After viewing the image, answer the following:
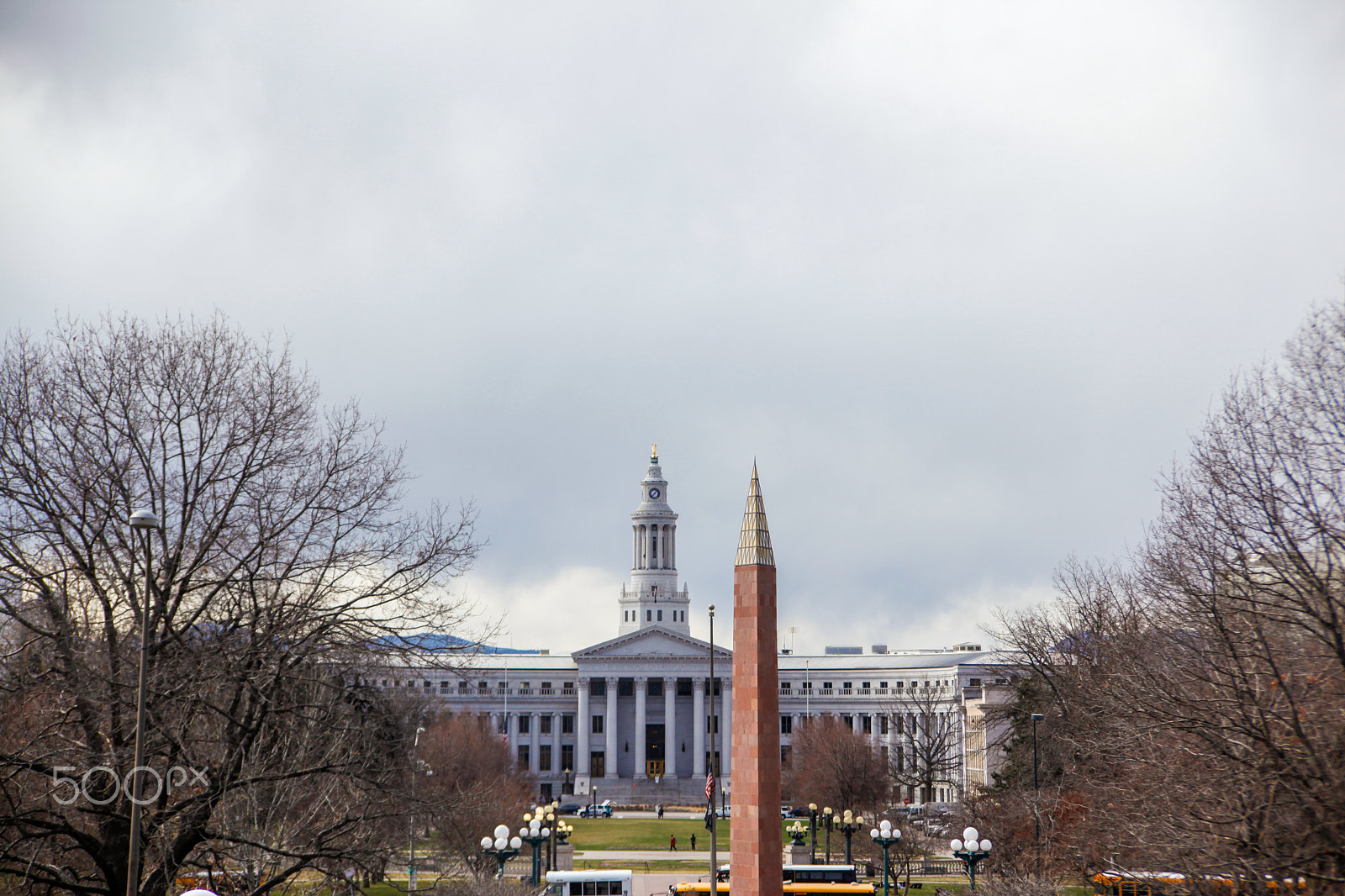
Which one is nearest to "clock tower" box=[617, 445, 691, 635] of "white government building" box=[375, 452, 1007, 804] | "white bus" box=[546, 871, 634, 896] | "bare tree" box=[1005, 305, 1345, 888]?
"white government building" box=[375, 452, 1007, 804]

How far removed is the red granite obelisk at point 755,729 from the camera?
890 inches

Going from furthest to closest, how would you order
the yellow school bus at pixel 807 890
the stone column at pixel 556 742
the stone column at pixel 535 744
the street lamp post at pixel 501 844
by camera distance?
1. the stone column at pixel 556 742
2. the stone column at pixel 535 744
3. the yellow school bus at pixel 807 890
4. the street lamp post at pixel 501 844

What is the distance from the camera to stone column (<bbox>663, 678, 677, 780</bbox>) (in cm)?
12400

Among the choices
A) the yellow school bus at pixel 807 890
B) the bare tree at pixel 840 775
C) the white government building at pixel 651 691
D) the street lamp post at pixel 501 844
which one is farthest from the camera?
the white government building at pixel 651 691

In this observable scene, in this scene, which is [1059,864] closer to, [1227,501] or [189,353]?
[1227,501]

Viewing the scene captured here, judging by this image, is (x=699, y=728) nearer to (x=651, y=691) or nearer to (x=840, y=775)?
(x=651, y=691)

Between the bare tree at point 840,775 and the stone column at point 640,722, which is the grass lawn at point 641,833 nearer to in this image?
the bare tree at point 840,775

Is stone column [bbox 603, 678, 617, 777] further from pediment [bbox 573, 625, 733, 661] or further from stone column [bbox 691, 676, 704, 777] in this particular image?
stone column [bbox 691, 676, 704, 777]

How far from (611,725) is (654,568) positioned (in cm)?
1926

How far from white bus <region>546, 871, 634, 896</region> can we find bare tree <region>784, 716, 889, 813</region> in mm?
29104

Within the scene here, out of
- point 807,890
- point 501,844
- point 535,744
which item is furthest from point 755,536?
point 535,744

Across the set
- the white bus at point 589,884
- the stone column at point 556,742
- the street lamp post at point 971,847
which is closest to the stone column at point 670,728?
the stone column at point 556,742

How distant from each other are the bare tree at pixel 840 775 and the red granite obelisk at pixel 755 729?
→ 45.6 metres

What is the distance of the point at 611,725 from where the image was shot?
124250mm
